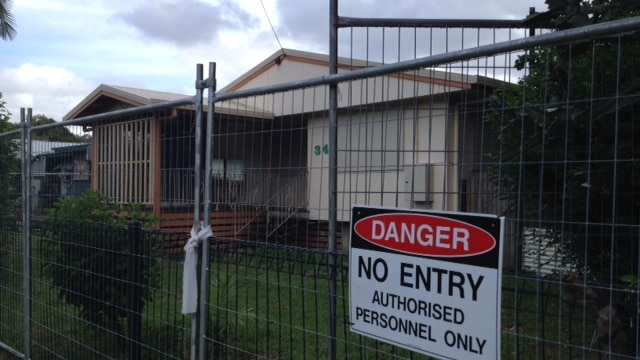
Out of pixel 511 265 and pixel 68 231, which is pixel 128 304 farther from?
pixel 511 265

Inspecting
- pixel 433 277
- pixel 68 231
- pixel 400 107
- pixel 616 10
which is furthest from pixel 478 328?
pixel 68 231

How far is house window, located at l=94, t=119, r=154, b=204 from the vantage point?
4.41 meters

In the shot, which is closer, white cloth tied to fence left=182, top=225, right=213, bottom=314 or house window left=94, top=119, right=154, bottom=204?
white cloth tied to fence left=182, top=225, right=213, bottom=314

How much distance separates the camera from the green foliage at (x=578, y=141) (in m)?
2.73

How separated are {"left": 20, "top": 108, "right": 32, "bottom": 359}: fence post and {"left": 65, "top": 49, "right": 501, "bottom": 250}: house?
1074mm

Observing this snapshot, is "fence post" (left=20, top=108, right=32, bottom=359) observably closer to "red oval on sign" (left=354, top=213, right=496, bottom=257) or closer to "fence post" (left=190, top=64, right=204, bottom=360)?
"fence post" (left=190, top=64, right=204, bottom=360)

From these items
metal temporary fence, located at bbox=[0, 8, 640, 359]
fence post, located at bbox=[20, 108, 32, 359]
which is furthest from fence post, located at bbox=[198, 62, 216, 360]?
fence post, located at bbox=[20, 108, 32, 359]

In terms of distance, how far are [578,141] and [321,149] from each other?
1.33 meters

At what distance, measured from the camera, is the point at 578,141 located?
3225 mm

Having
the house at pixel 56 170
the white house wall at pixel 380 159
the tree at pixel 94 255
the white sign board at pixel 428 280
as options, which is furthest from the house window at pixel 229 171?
the house at pixel 56 170

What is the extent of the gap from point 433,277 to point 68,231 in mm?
3584

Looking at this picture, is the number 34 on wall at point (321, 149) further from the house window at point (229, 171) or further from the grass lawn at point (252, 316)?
the grass lawn at point (252, 316)

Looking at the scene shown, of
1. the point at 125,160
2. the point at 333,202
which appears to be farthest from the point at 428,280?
the point at 125,160

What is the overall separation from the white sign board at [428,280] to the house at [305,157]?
179 mm
